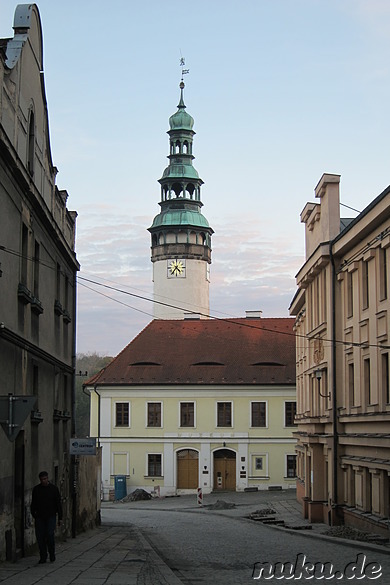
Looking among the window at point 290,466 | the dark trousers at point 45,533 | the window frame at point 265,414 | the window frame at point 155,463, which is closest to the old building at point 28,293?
the dark trousers at point 45,533

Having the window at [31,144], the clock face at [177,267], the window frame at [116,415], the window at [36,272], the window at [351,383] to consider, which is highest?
the clock face at [177,267]

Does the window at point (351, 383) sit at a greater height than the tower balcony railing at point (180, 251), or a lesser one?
lesser

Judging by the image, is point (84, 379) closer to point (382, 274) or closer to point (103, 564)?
point (382, 274)

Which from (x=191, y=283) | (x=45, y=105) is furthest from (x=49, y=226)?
(x=191, y=283)

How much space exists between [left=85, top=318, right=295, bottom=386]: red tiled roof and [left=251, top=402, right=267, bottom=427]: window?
1.48m

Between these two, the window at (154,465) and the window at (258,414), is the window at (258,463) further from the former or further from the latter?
the window at (154,465)

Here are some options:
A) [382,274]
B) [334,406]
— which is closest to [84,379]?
[334,406]

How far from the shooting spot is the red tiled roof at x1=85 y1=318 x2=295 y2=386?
59.1 m

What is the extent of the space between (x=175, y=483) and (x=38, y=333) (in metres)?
38.1

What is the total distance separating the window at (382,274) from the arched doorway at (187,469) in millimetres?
34559

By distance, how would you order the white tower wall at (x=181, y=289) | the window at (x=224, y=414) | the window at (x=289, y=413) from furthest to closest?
the white tower wall at (x=181, y=289)
the window at (x=224, y=414)
the window at (x=289, y=413)

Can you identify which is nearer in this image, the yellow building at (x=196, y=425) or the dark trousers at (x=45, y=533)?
the dark trousers at (x=45, y=533)

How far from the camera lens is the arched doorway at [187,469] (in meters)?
57.3

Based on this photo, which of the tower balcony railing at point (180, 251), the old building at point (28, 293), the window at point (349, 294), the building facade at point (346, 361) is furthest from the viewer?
the tower balcony railing at point (180, 251)
